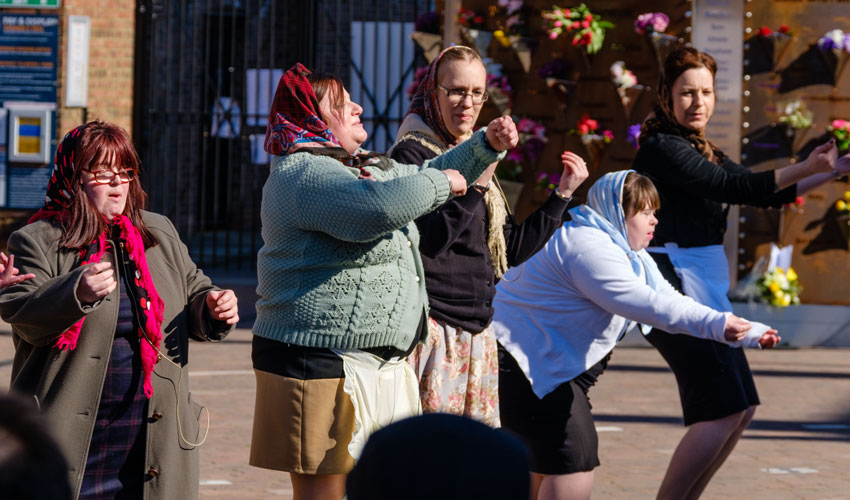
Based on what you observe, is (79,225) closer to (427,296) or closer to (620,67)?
(427,296)

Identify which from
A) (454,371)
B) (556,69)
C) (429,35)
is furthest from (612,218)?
(429,35)

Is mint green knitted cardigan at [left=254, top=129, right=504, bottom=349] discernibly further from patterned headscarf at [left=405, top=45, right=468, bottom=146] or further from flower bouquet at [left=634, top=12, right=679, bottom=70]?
flower bouquet at [left=634, top=12, right=679, bottom=70]

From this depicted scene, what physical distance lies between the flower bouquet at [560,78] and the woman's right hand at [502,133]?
809 centimetres

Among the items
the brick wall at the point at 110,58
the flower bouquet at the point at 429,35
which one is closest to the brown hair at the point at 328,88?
the flower bouquet at the point at 429,35

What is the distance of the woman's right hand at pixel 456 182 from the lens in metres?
3.51

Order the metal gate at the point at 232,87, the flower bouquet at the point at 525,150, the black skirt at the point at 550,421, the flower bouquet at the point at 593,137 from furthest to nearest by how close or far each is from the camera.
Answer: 1. the metal gate at the point at 232,87
2. the flower bouquet at the point at 525,150
3. the flower bouquet at the point at 593,137
4. the black skirt at the point at 550,421

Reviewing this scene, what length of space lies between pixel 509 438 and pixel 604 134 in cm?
1025

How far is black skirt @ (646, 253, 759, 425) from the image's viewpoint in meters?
4.64

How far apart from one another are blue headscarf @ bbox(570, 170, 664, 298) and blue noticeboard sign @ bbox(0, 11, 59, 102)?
1103 cm

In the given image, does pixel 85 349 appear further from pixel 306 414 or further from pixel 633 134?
pixel 633 134

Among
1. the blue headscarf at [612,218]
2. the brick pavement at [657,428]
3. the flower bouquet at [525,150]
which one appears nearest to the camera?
the blue headscarf at [612,218]

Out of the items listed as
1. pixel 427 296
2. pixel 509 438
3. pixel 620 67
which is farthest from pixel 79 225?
pixel 620 67

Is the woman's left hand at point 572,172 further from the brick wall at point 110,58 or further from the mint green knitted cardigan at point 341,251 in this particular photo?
the brick wall at point 110,58

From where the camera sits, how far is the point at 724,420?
4.64 meters
